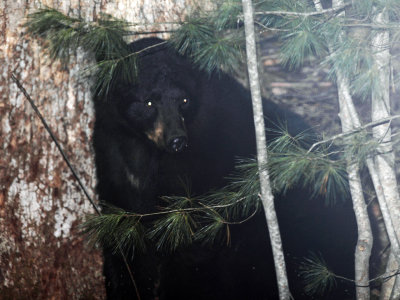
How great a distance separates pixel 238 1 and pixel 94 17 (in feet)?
2.54

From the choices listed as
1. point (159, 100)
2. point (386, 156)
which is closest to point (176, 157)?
point (159, 100)

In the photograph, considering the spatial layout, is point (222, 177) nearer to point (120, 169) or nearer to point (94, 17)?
point (120, 169)

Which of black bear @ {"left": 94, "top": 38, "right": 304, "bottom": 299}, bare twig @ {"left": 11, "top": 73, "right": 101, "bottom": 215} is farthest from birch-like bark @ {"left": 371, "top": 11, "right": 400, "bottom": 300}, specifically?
bare twig @ {"left": 11, "top": 73, "right": 101, "bottom": 215}

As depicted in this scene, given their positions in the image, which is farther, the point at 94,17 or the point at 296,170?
the point at 94,17

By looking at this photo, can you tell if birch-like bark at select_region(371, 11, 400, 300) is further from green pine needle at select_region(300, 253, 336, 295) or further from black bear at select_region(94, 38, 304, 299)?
black bear at select_region(94, 38, 304, 299)

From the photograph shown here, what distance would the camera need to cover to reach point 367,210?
8.69 feet

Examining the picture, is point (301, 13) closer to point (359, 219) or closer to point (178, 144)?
point (178, 144)

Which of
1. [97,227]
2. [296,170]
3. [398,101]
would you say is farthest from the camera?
[398,101]

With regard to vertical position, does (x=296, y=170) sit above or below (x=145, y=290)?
above

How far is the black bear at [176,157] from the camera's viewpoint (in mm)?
2449

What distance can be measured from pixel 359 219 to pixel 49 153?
5.71 ft

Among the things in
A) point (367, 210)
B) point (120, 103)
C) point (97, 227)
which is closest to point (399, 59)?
point (367, 210)

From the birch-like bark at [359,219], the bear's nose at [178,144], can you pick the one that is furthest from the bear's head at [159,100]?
the birch-like bark at [359,219]

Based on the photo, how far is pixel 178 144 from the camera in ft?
7.95
